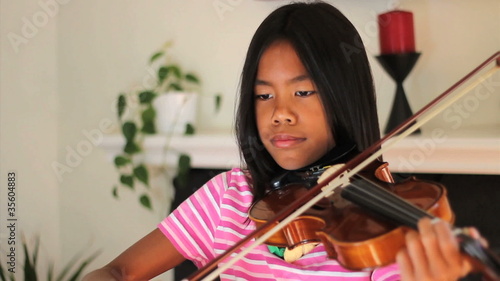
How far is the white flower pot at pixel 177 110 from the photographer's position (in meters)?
1.73

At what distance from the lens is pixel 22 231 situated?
6.06ft

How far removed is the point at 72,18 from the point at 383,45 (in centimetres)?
105

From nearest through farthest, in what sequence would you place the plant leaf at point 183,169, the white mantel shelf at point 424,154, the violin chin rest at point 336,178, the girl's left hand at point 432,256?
1. the girl's left hand at point 432,256
2. the violin chin rest at point 336,178
3. the white mantel shelf at point 424,154
4. the plant leaf at point 183,169

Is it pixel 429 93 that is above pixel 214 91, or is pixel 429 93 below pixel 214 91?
below

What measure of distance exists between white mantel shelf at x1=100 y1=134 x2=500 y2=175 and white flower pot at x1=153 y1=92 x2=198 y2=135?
2.9 inches

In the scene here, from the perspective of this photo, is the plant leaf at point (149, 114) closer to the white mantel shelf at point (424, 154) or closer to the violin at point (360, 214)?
the white mantel shelf at point (424, 154)

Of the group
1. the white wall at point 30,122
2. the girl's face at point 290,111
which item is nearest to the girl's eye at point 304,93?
the girl's face at point 290,111

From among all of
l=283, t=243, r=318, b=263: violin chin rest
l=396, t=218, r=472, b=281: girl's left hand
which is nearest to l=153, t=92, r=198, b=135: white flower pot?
l=283, t=243, r=318, b=263: violin chin rest

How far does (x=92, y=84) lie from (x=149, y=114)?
0.30 metres

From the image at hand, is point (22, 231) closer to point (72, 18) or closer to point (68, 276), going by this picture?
point (68, 276)

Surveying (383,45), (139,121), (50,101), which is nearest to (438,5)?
(383,45)

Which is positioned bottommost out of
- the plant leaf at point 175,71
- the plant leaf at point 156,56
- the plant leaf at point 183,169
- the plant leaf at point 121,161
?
the plant leaf at point 183,169

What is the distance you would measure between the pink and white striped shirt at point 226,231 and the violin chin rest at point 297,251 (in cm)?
3

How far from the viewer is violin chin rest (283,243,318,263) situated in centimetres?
88
